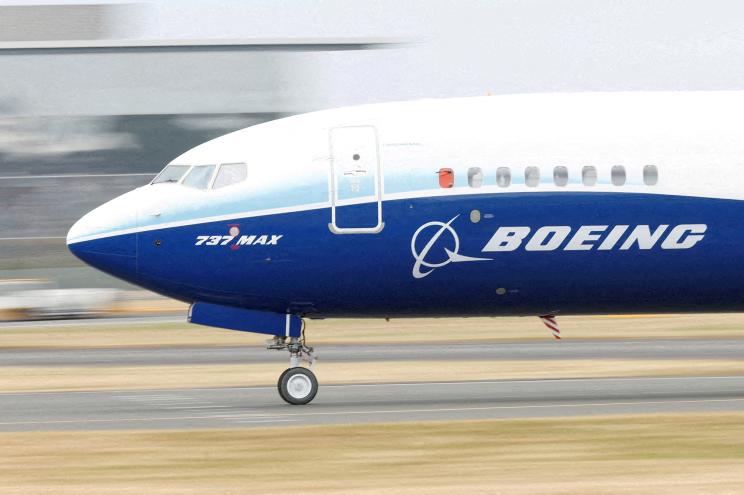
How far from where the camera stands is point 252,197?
19906 mm

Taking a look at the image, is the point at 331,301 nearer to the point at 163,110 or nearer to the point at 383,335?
the point at 383,335

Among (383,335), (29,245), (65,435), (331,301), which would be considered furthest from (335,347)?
(29,245)

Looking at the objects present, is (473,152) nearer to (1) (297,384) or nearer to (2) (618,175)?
(2) (618,175)

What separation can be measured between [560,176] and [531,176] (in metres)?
0.40

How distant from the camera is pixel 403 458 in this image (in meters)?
15.3

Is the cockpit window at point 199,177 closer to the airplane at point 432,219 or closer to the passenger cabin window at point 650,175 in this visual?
the airplane at point 432,219

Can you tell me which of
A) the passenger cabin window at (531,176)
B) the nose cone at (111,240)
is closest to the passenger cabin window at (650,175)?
the passenger cabin window at (531,176)

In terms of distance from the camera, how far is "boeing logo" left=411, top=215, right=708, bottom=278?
20.0 metres

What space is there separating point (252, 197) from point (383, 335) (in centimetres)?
1769

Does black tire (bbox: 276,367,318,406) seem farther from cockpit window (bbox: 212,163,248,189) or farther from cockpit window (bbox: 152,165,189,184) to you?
cockpit window (bbox: 152,165,189,184)

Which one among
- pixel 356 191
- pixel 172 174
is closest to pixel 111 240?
pixel 172 174

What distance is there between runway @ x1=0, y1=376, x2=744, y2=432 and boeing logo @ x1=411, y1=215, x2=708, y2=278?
2.12 meters

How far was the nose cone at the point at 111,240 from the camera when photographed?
19797 mm

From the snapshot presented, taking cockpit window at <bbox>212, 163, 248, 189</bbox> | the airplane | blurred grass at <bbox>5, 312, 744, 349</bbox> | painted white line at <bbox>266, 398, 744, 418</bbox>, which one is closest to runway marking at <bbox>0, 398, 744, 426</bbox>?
painted white line at <bbox>266, 398, 744, 418</bbox>
